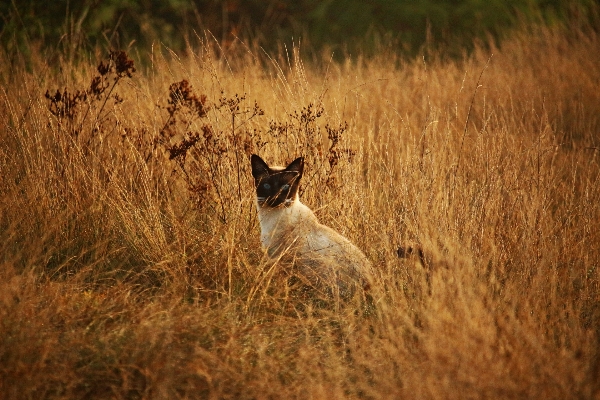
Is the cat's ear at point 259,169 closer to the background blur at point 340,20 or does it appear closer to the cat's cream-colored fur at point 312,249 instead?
the cat's cream-colored fur at point 312,249

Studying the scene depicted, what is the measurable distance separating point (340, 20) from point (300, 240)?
9.43 metres

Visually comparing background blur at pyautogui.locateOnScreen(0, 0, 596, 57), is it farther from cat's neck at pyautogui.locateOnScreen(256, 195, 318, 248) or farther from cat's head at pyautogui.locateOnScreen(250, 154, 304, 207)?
cat's neck at pyautogui.locateOnScreen(256, 195, 318, 248)

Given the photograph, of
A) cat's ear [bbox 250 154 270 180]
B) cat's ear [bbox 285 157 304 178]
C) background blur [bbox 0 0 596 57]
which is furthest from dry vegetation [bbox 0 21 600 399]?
background blur [bbox 0 0 596 57]

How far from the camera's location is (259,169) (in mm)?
3715

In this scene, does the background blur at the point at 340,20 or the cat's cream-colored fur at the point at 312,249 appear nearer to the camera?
the cat's cream-colored fur at the point at 312,249

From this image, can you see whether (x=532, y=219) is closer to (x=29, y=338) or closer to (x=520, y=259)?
(x=520, y=259)

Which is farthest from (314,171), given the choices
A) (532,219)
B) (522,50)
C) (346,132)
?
(522,50)

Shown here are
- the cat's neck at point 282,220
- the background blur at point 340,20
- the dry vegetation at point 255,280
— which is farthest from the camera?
the background blur at point 340,20

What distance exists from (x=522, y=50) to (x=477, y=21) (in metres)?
2.75

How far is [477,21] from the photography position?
35.6 feet

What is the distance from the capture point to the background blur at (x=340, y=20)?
9.81m

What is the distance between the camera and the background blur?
32.2ft

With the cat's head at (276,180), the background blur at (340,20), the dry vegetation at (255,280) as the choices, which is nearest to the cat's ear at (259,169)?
the cat's head at (276,180)

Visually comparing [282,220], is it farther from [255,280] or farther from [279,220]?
[255,280]
